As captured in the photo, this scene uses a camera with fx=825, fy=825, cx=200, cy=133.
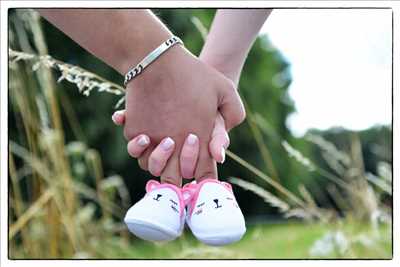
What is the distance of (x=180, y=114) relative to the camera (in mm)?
958

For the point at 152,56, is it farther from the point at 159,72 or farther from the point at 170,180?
the point at 170,180

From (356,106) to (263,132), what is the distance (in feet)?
1.90

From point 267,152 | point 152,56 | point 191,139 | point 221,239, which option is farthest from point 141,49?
point 267,152

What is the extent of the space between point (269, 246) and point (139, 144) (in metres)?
0.52

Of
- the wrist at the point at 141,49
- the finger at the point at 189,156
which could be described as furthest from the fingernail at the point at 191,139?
the wrist at the point at 141,49

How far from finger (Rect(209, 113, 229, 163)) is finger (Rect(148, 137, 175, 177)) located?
5 cm

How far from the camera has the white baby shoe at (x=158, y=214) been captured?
2.88 feet

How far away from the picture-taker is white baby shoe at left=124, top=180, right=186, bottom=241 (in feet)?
2.88

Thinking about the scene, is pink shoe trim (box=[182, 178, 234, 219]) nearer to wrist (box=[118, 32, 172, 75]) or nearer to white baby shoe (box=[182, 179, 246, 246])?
white baby shoe (box=[182, 179, 246, 246])

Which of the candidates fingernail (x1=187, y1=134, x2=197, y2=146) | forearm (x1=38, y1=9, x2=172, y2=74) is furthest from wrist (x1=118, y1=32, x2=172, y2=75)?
fingernail (x1=187, y1=134, x2=197, y2=146)

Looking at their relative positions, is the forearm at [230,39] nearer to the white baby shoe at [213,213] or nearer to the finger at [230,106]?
the finger at [230,106]

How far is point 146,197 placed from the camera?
2.98 feet
